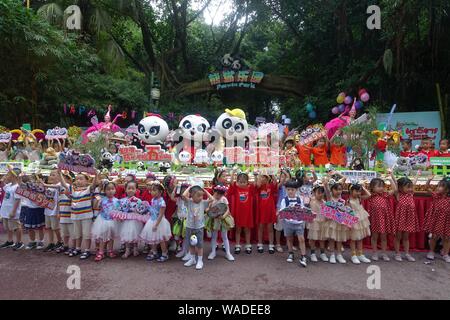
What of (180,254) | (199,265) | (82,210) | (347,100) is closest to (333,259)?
(199,265)

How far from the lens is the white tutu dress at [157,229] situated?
191 inches

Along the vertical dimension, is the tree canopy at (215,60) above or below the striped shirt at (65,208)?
above

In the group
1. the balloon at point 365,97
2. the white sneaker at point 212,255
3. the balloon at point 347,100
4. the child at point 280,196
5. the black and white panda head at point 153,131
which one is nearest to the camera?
the white sneaker at point 212,255

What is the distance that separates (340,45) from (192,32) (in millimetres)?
9909

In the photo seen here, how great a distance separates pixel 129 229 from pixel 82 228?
0.72 metres

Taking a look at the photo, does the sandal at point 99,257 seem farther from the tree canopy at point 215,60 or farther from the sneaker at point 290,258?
the tree canopy at point 215,60

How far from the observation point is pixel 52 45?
10719mm

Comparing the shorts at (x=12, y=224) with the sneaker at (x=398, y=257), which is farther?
the shorts at (x=12, y=224)

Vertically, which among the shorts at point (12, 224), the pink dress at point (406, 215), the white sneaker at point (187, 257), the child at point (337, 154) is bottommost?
the white sneaker at point (187, 257)

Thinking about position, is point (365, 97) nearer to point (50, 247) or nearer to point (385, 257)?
point (385, 257)

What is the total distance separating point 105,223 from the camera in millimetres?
4891

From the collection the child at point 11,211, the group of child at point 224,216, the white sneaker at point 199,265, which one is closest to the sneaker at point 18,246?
the child at point 11,211

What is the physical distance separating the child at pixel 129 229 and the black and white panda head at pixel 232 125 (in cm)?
267

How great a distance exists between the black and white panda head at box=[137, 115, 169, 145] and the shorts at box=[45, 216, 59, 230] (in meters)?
2.87
